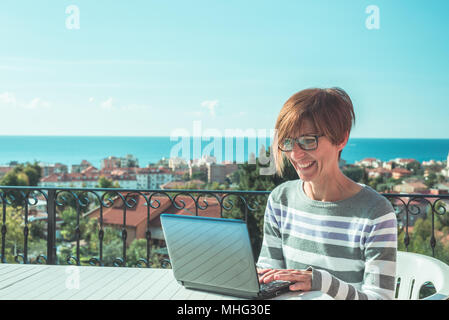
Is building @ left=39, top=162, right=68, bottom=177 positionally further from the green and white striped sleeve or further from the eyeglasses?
the eyeglasses

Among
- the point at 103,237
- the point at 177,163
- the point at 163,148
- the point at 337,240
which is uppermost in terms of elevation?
the point at 337,240

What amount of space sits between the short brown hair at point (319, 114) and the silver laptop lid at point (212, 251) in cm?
35

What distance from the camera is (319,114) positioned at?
42.3 inches

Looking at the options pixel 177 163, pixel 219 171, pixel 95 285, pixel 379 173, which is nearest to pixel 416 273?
pixel 95 285

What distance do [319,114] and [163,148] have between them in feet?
150

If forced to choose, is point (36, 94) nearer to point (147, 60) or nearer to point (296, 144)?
point (147, 60)

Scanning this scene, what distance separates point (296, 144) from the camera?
43.9 inches

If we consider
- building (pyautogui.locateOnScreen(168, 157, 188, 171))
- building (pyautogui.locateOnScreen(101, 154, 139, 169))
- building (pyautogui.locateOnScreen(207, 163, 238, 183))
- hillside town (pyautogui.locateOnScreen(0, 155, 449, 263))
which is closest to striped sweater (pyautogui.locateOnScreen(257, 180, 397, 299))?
hillside town (pyautogui.locateOnScreen(0, 155, 449, 263))

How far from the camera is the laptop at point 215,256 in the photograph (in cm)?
87

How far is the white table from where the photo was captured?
1.04m

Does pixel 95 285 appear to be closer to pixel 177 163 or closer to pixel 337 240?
pixel 337 240

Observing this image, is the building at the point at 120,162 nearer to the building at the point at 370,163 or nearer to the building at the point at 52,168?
the building at the point at 52,168

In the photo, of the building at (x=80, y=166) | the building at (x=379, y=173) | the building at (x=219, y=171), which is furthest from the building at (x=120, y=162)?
the building at (x=379, y=173)

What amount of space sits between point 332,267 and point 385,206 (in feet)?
0.70
